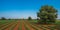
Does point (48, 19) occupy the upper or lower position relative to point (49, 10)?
lower

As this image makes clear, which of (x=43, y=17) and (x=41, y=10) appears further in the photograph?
(x=41, y=10)

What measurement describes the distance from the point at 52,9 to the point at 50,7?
1.42 metres

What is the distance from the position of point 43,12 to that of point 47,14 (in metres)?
2.29

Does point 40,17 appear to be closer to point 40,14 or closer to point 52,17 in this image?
point 40,14

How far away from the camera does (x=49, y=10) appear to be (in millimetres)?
71000

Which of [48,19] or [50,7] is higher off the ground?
[50,7]

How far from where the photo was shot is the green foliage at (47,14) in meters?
67.6

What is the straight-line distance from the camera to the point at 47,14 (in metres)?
67.8

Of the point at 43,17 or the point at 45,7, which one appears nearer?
the point at 43,17

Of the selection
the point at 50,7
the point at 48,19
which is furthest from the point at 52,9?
the point at 48,19

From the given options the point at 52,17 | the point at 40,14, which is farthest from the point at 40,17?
the point at 52,17

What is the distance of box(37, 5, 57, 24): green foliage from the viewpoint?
67.6 metres

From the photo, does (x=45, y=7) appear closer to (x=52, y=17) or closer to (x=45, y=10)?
(x=45, y=10)

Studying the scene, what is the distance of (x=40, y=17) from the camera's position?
6906cm
